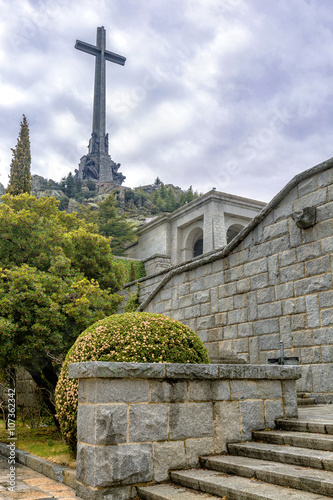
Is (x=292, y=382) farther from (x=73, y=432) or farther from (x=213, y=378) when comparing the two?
(x=73, y=432)

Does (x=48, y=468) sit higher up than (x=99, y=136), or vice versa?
(x=99, y=136)

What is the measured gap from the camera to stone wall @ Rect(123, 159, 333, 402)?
7.09 metres

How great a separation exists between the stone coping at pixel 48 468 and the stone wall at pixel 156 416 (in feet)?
2.02

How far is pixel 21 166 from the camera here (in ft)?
80.0

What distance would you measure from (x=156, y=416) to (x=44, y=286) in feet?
14.9

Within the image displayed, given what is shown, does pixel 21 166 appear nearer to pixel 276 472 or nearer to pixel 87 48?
pixel 276 472

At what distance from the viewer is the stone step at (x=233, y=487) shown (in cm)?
312

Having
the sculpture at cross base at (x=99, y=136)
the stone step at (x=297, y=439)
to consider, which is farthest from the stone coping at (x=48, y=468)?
the sculpture at cross base at (x=99, y=136)

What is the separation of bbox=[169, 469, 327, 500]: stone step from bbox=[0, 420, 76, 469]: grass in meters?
1.62

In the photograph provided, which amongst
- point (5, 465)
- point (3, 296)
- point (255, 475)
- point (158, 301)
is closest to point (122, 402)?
point (255, 475)

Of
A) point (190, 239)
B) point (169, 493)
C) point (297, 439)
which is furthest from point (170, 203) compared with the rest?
point (169, 493)

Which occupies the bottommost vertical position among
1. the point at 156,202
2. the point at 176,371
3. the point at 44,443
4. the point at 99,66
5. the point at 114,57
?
the point at 44,443

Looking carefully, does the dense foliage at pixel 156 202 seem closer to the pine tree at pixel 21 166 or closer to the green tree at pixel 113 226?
the green tree at pixel 113 226

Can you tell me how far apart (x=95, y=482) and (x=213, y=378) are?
1.54 metres
